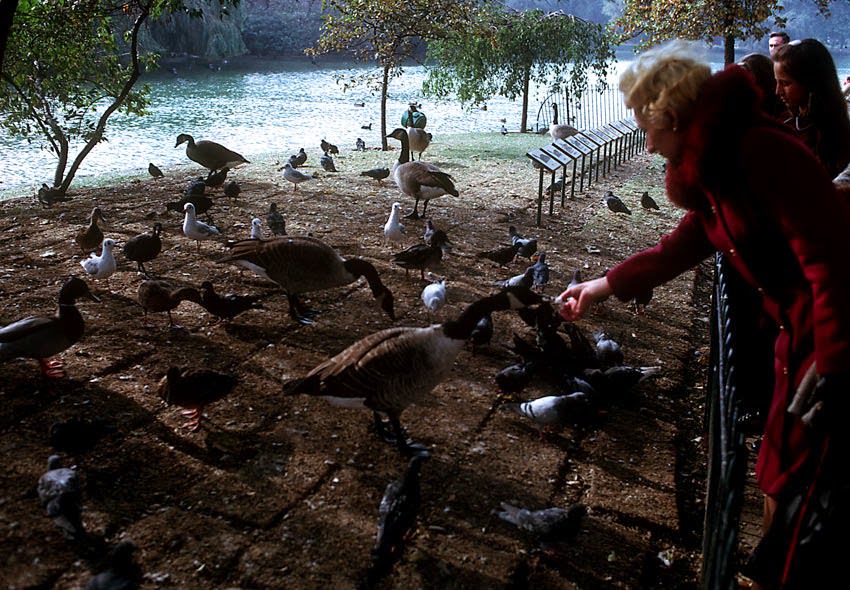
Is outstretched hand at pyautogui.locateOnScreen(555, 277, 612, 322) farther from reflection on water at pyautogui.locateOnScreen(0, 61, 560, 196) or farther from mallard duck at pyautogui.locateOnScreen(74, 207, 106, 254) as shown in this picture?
reflection on water at pyautogui.locateOnScreen(0, 61, 560, 196)

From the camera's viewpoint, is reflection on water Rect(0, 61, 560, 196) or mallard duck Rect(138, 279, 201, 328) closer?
mallard duck Rect(138, 279, 201, 328)

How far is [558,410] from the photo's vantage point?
4750 millimetres

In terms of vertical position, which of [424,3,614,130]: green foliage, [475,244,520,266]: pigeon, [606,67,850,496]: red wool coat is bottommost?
[475,244,520,266]: pigeon

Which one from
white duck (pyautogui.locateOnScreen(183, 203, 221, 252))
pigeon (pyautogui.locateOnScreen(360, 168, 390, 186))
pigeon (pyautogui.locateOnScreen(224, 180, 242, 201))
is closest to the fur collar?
white duck (pyautogui.locateOnScreen(183, 203, 221, 252))

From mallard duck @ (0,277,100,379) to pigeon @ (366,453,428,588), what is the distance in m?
3.07

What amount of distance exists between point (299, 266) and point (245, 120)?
21273 mm

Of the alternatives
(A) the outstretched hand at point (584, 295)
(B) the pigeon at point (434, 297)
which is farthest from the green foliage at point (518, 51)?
(A) the outstretched hand at point (584, 295)

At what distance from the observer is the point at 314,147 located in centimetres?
2052

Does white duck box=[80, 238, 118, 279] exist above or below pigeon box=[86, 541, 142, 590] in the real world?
above

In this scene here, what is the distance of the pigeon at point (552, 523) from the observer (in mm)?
3732

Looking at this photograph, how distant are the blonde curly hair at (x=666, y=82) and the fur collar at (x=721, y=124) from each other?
0.04 m

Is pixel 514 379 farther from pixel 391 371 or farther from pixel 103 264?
pixel 103 264

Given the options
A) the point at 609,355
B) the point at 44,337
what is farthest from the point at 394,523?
the point at 44,337

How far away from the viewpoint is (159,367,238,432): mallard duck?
15.2ft
